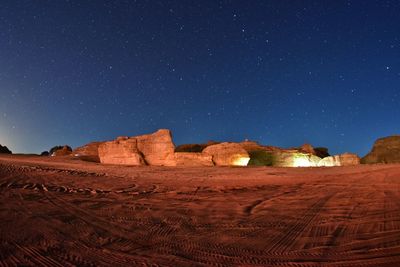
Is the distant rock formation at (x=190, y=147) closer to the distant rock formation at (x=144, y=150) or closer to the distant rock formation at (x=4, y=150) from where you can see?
the distant rock formation at (x=144, y=150)

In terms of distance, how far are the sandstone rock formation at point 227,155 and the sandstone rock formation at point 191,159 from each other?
82 cm

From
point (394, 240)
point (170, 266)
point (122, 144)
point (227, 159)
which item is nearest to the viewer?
point (170, 266)

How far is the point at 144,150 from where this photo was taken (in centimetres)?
2558

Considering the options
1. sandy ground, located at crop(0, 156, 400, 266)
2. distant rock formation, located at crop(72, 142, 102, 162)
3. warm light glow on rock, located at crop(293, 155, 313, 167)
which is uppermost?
distant rock formation, located at crop(72, 142, 102, 162)

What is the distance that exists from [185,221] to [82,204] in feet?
8.52

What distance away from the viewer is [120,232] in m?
4.19

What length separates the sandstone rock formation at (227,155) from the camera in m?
27.8

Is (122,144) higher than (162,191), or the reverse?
(122,144)

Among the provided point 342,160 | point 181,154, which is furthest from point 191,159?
point 342,160

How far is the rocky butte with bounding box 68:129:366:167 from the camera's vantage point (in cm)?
2527

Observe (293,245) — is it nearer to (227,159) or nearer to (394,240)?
(394,240)

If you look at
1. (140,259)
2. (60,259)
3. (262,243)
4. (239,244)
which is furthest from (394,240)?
(60,259)

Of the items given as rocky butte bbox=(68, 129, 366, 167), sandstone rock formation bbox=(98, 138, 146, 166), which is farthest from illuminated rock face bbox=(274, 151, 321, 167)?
sandstone rock formation bbox=(98, 138, 146, 166)

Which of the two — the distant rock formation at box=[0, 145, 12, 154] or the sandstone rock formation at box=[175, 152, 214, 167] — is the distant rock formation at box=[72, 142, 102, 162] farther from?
the sandstone rock formation at box=[175, 152, 214, 167]
